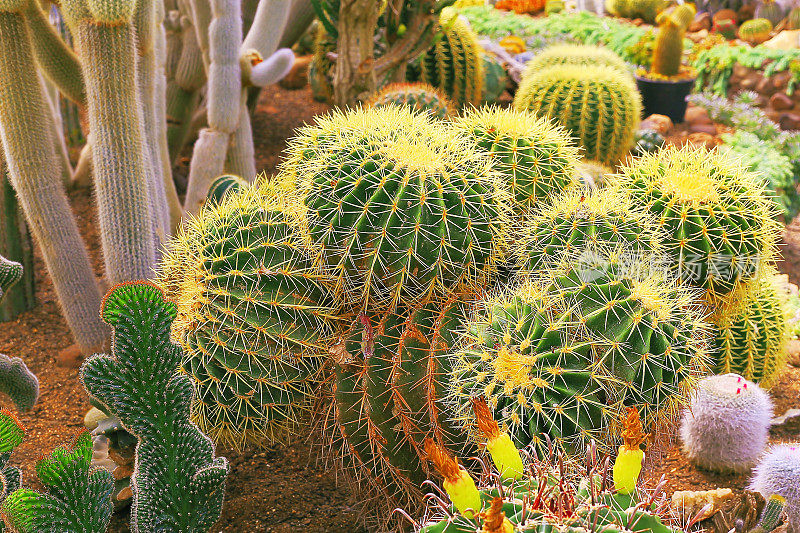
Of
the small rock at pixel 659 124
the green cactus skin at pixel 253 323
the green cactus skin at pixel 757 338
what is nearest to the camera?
the green cactus skin at pixel 253 323

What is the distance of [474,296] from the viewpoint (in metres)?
2.04

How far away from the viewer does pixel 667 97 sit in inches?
258

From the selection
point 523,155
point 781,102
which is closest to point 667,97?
point 781,102

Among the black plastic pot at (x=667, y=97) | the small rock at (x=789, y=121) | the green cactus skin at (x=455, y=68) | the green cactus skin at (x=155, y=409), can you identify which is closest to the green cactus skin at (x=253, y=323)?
the green cactus skin at (x=155, y=409)

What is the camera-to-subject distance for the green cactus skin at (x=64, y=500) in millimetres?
1607

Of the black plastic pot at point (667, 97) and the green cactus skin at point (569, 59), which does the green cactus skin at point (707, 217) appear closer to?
the green cactus skin at point (569, 59)

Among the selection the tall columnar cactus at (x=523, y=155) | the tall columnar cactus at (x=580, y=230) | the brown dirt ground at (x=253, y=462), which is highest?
the tall columnar cactus at (x=523, y=155)

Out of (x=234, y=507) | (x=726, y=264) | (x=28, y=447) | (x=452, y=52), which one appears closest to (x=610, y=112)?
(x=452, y=52)

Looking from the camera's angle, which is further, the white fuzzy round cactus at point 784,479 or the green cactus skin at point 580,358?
the white fuzzy round cactus at point 784,479

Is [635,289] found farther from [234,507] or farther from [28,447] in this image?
[28,447]

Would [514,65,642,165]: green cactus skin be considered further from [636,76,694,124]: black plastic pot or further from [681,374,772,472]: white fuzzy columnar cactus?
[636,76,694,124]: black plastic pot

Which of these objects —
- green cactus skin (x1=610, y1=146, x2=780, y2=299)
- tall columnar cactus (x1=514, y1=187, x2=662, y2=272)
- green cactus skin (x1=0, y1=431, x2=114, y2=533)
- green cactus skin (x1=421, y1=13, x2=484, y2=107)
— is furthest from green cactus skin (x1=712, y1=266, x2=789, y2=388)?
green cactus skin (x1=421, y1=13, x2=484, y2=107)

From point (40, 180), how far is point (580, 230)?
2.23 meters

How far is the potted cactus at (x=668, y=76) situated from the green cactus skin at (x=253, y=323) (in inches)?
215
